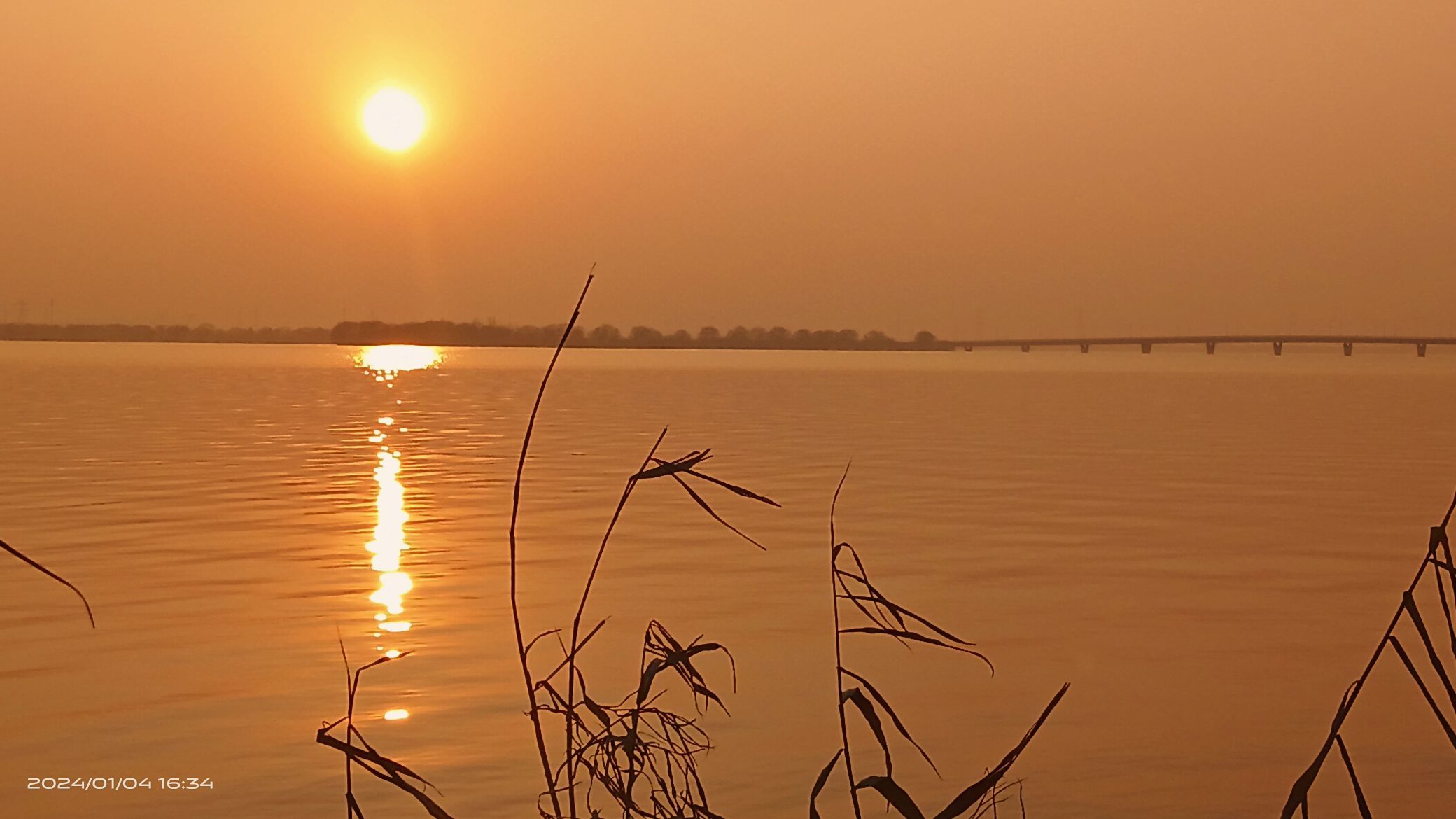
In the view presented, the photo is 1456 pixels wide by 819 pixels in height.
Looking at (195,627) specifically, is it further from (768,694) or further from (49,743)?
(768,694)

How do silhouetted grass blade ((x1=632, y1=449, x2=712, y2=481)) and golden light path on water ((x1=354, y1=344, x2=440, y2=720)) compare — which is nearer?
silhouetted grass blade ((x1=632, y1=449, x2=712, y2=481))

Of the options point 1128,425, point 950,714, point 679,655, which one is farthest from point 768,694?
point 1128,425

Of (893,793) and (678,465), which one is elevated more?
(678,465)

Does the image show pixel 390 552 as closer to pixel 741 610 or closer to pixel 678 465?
pixel 741 610

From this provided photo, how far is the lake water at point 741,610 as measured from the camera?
27.8ft

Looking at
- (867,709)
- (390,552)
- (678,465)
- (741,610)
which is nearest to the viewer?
(678,465)

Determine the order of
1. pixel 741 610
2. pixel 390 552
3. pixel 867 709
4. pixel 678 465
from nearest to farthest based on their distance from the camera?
pixel 678 465
pixel 867 709
pixel 741 610
pixel 390 552

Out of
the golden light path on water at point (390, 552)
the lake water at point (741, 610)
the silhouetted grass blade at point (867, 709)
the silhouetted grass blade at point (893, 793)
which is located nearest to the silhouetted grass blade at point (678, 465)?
the silhouetted grass blade at point (867, 709)

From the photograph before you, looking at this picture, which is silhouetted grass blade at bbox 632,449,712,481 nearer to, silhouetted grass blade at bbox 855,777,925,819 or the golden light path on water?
silhouetted grass blade at bbox 855,777,925,819

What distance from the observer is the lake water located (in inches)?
333

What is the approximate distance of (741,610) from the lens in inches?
514

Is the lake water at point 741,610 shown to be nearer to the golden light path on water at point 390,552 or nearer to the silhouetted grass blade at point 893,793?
the golden light path on water at point 390,552

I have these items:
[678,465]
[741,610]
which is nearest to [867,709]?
[678,465]

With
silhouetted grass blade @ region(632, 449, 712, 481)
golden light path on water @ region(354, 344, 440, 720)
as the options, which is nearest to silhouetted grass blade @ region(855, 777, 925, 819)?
silhouetted grass blade @ region(632, 449, 712, 481)
